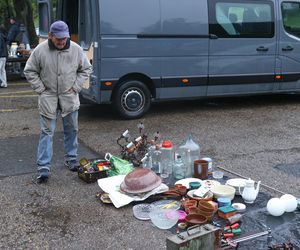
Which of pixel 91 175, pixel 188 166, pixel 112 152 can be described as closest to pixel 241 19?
pixel 112 152

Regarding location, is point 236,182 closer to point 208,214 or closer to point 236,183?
point 236,183

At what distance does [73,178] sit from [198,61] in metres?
4.10

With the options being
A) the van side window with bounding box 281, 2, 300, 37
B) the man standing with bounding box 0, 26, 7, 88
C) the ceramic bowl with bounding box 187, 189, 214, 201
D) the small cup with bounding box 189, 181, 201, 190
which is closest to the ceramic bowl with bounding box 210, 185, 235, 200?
the ceramic bowl with bounding box 187, 189, 214, 201

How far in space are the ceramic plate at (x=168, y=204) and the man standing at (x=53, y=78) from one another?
1.42 meters

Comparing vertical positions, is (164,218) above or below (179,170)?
below

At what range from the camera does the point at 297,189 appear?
197 inches

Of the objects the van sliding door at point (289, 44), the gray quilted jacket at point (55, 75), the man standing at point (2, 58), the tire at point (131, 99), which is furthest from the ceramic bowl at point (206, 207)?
the man standing at point (2, 58)

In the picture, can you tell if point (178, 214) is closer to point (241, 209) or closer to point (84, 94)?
point (241, 209)

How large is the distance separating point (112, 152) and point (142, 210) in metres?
2.00

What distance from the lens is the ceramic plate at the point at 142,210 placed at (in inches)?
171

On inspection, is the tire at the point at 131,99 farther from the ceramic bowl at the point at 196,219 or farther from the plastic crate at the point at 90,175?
the ceramic bowl at the point at 196,219

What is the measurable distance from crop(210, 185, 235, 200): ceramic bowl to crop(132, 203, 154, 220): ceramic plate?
652mm

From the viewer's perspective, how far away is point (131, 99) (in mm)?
8289

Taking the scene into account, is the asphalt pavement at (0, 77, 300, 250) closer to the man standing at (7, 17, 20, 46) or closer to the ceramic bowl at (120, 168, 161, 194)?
the ceramic bowl at (120, 168, 161, 194)
